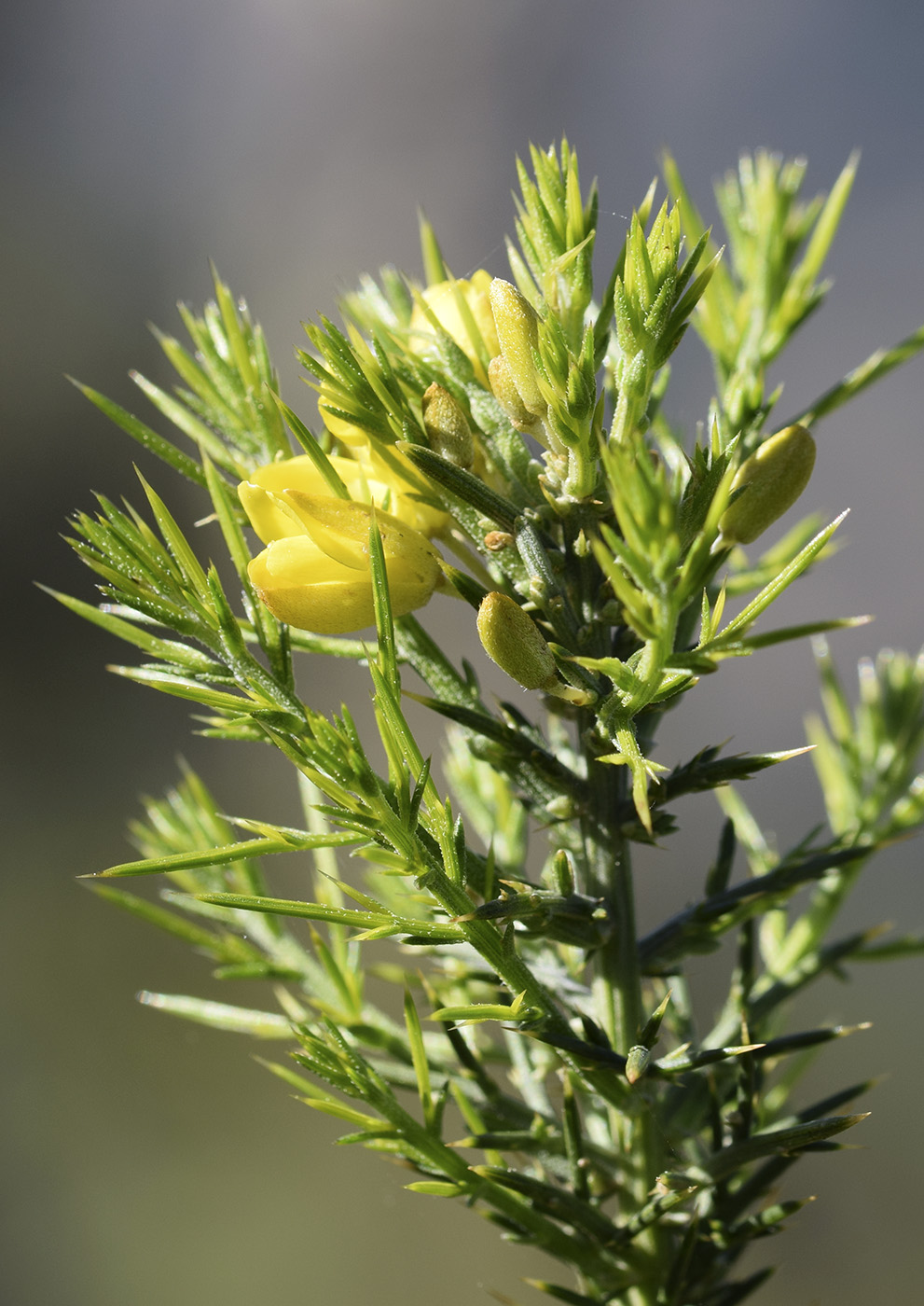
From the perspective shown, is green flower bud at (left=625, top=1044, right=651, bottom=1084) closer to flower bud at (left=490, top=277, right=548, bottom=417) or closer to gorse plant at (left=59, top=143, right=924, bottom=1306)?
gorse plant at (left=59, top=143, right=924, bottom=1306)

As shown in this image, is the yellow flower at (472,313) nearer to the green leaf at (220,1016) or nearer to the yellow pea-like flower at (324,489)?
the yellow pea-like flower at (324,489)

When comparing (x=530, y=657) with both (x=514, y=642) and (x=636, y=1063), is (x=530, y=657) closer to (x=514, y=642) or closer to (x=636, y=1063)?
(x=514, y=642)

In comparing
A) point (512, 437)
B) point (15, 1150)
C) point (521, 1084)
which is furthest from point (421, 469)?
point (15, 1150)

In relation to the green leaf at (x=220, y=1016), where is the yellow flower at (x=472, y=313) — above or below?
above

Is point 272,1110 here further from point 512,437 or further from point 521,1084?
point 512,437

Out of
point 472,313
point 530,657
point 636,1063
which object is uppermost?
point 472,313

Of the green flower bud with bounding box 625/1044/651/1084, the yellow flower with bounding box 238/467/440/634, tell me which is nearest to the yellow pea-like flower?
the yellow flower with bounding box 238/467/440/634

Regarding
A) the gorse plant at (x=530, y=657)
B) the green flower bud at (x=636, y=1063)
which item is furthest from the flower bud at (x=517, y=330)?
the green flower bud at (x=636, y=1063)

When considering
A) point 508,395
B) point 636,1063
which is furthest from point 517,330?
point 636,1063
